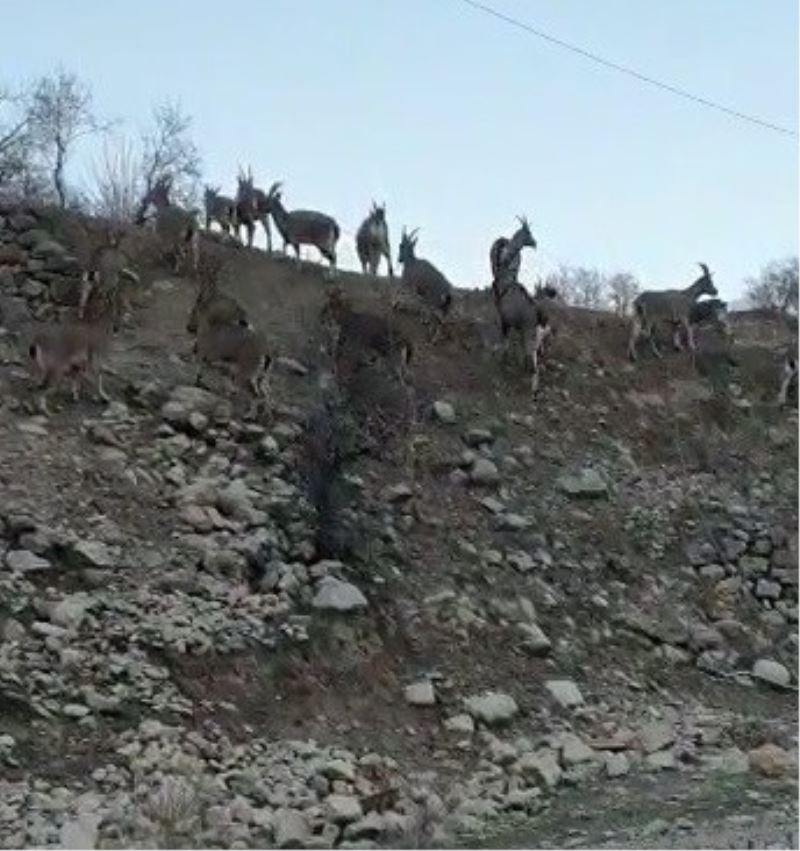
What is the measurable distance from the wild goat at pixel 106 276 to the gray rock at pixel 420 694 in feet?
20.5

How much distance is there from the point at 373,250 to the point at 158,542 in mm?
8089

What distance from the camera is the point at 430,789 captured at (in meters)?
9.25

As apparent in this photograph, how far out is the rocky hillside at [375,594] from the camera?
8625mm

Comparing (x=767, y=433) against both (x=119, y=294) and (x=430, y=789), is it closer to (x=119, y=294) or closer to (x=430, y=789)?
(x=119, y=294)

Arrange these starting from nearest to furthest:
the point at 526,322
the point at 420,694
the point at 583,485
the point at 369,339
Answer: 1. the point at 420,694
2. the point at 583,485
3. the point at 369,339
4. the point at 526,322

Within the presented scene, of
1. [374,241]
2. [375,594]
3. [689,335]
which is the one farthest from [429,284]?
[375,594]

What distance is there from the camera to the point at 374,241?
1816cm

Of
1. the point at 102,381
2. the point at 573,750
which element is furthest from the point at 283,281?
the point at 573,750

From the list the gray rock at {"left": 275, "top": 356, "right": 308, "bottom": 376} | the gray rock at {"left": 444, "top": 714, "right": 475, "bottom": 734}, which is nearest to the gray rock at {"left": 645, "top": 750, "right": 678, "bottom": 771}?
the gray rock at {"left": 444, "top": 714, "right": 475, "bottom": 734}

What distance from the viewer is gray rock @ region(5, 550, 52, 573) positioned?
32.7 feet

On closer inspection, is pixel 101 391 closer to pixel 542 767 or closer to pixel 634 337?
pixel 542 767

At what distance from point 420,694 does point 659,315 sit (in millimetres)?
9743

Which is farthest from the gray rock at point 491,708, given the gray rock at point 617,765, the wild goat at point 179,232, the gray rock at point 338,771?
the wild goat at point 179,232

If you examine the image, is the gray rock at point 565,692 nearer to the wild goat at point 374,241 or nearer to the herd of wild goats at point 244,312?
the herd of wild goats at point 244,312
